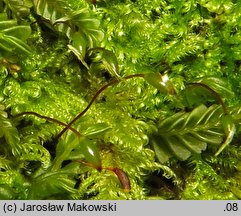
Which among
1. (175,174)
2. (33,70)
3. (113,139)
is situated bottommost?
(175,174)

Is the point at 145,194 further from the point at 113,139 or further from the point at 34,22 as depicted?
the point at 34,22

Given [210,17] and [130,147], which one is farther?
[210,17]

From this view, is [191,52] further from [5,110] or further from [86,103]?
[5,110]

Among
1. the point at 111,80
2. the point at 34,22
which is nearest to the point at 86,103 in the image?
the point at 111,80

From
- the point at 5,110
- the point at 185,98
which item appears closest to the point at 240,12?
the point at 185,98

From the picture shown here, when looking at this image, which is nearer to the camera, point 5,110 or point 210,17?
point 5,110

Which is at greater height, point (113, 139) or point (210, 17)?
point (210, 17)
